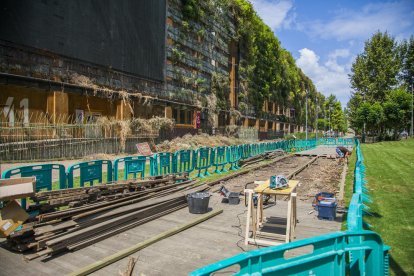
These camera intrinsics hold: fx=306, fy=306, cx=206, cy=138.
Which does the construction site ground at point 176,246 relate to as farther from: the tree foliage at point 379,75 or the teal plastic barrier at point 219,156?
the tree foliage at point 379,75

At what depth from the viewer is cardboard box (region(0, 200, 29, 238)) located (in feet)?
18.5

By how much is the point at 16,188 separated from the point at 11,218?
554 mm

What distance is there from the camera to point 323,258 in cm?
315

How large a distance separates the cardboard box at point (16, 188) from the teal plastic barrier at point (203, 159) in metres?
9.35

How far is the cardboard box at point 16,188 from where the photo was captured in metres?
5.61

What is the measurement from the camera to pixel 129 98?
25.4 meters

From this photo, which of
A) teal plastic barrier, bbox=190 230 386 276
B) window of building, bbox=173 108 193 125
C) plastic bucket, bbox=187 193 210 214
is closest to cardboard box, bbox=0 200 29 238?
plastic bucket, bbox=187 193 210 214

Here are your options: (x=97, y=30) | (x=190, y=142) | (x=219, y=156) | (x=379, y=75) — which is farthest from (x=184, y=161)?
(x=379, y=75)

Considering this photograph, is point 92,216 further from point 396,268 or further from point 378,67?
point 378,67

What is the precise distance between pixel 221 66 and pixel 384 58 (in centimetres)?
4402

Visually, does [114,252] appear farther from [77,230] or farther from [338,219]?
[338,219]

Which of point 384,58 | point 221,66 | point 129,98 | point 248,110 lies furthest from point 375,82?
point 129,98

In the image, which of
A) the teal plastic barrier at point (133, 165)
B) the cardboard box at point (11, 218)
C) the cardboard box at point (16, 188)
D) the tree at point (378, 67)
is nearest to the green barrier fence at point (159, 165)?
the teal plastic barrier at point (133, 165)

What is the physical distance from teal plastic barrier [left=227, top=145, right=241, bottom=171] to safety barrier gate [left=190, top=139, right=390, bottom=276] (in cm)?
1372
